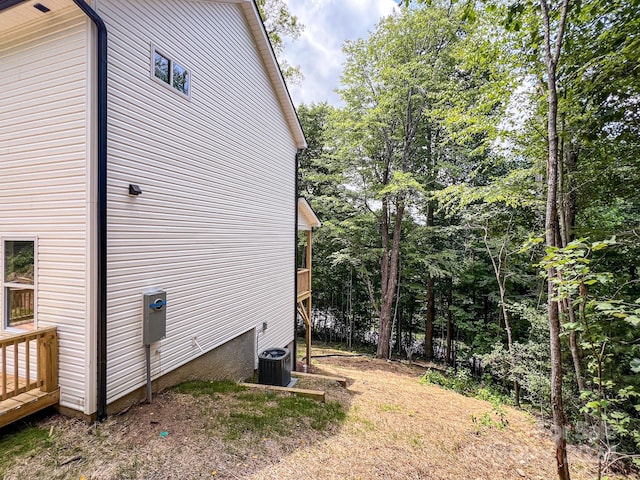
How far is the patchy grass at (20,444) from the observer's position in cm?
293

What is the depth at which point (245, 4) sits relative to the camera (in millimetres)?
6656

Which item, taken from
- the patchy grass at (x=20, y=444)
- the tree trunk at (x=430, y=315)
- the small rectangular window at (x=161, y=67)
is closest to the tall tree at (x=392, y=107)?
the tree trunk at (x=430, y=315)

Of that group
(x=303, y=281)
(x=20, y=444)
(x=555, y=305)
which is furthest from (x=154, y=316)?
(x=303, y=281)

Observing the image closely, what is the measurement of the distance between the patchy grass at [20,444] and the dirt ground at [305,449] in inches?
3.2

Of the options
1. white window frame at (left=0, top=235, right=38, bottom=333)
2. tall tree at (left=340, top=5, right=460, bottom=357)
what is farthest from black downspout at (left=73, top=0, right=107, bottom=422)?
tall tree at (left=340, top=5, right=460, bottom=357)

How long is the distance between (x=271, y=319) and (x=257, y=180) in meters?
3.96

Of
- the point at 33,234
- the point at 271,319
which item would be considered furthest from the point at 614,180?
the point at 33,234

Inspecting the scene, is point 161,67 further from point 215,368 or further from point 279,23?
point 279,23

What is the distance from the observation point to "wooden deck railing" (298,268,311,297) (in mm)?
11055

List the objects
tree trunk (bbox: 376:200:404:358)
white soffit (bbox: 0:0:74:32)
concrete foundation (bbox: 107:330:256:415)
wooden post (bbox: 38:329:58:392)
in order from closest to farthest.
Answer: white soffit (bbox: 0:0:74:32) → wooden post (bbox: 38:329:58:392) → concrete foundation (bbox: 107:330:256:415) → tree trunk (bbox: 376:200:404:358)

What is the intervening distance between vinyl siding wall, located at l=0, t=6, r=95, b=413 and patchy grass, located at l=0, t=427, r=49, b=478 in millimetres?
366

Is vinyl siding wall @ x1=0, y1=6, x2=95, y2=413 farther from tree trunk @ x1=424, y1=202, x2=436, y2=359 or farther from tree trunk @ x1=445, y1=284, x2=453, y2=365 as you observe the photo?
tree trunk @ x1=445, y1=284, x2=453, y2=365

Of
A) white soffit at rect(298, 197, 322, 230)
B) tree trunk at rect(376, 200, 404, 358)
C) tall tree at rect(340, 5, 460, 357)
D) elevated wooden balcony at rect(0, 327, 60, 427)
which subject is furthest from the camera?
tree trunk at rect(376, 200, 404, 358)

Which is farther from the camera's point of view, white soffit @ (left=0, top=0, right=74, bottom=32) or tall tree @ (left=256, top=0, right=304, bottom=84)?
tall tree @ (left=256, top=0, right=304, bottom=84)
